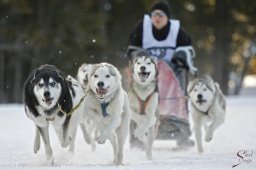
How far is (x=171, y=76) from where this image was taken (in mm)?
9336

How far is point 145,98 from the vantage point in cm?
838

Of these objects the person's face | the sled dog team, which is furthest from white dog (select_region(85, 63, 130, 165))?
the person's face

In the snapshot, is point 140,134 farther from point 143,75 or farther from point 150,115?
point 143,75

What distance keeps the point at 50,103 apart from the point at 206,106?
106 inches

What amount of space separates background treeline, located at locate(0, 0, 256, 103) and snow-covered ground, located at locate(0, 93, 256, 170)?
11067mm

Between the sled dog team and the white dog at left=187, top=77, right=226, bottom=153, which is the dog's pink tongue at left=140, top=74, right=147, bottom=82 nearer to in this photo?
the sled dog team

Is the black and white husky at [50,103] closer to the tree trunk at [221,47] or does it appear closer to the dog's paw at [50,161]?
the dog's paw at [50,161]

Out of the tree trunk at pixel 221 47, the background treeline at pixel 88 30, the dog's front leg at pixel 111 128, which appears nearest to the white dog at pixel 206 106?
the dog's front leg at pixel 111 128

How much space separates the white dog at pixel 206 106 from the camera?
923 cm

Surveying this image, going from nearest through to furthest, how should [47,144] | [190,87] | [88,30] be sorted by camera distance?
[47,144] → [190,87] → [88,30]

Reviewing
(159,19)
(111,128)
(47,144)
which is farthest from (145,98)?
(159,19)

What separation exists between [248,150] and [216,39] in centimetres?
1914

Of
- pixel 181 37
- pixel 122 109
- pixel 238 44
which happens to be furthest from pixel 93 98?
pixel 238 44

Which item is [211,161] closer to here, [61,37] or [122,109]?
[122,109]
